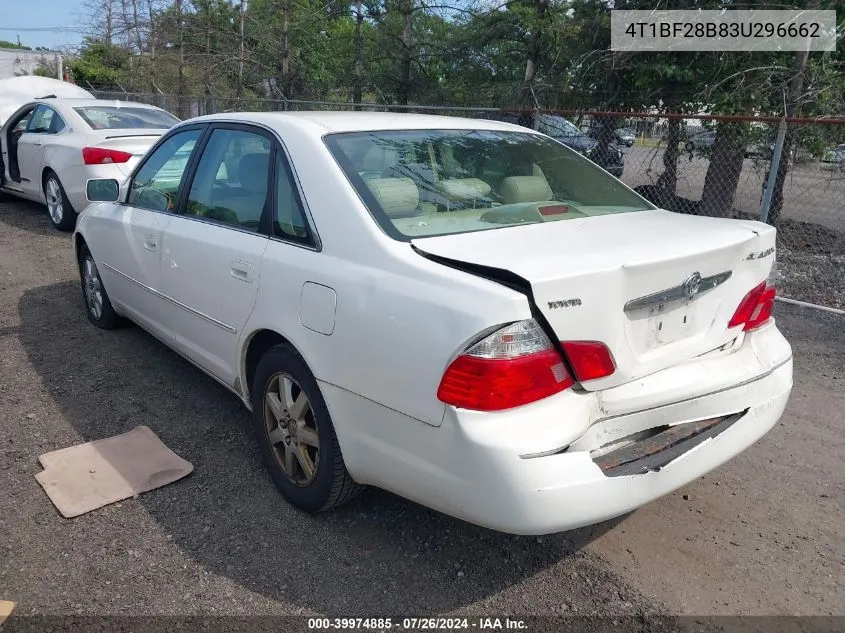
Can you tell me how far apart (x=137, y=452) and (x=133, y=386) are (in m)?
0.92

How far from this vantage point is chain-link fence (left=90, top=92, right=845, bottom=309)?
285 inches

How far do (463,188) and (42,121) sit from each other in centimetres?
828

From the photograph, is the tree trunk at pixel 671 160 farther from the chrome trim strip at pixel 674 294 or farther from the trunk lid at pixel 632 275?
the chrome trim strip at pixel 674 294

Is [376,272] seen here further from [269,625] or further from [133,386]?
[133,386]

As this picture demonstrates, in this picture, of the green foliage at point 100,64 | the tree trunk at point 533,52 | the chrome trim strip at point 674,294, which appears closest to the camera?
the chrome trim strip at point 674,294

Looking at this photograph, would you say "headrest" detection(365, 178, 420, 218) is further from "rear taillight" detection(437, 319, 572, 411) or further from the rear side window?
"rear taillight" detection(437, 319, 572, 411)

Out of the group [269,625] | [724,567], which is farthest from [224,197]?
[724,567]


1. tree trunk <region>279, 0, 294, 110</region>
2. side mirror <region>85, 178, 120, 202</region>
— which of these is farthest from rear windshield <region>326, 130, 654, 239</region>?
tree trunk <region>279, 0, 294, 110</region>

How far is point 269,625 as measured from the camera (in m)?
2.40

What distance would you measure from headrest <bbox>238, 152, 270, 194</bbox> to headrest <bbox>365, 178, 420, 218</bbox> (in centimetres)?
66

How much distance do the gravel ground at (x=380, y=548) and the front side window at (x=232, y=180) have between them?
1.18m

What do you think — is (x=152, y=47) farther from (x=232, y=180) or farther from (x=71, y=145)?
(x=232, y=180)

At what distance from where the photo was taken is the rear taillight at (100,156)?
7.90 m

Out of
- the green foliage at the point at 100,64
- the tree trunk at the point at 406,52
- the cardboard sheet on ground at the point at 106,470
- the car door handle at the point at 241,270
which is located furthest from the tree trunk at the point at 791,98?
the green foliage at the point at 100,64
